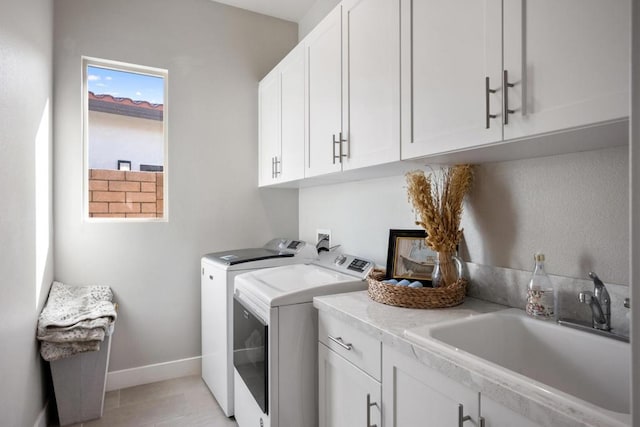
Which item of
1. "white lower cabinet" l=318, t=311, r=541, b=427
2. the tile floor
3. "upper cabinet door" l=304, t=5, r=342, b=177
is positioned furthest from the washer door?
"upper cabinet door" l=304, t=5, r=342, b=177

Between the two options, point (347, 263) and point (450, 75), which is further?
point (347, 263)

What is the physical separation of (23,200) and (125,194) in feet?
3.23

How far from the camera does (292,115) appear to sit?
235 cm

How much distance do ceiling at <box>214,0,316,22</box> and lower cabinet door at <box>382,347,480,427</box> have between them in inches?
107

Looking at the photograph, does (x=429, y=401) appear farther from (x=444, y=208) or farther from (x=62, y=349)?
(x=62, y=349)

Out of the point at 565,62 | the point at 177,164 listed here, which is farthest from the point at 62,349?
the point at 565,62

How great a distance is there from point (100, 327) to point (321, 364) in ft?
4.32

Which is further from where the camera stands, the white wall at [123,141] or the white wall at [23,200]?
the white wall at [123,141]

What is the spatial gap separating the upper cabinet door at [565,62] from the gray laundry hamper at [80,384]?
2321mm

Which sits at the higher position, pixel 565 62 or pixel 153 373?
pixel 565 62

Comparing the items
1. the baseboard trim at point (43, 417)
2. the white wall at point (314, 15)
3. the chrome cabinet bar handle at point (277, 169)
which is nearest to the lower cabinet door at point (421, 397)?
the chrome cabinet bar handle at point (277, 169)

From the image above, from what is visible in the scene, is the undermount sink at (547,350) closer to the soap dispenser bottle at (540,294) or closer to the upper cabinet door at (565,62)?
the soap dispenser bottle at (540,294)

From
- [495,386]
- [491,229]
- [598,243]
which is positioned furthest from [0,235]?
[598,243]

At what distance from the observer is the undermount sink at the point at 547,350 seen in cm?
98
